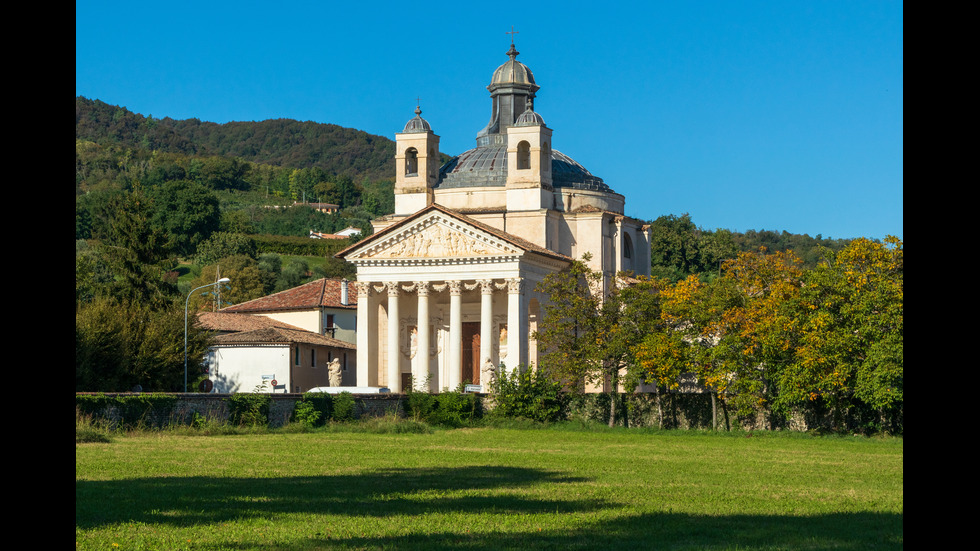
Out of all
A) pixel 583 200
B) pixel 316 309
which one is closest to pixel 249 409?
pixel 583 200

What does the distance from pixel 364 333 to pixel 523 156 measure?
47.9 ft

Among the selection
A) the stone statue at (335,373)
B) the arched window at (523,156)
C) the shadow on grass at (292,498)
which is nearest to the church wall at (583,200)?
the arched window at (523,156)

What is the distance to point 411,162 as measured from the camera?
75.9 metres

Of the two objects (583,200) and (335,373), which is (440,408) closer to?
(335,373)

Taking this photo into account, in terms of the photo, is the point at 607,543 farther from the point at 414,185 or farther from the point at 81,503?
the point at 414,185

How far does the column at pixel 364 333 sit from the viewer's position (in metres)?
66.9

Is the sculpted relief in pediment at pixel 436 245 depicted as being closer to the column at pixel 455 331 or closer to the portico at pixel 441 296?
the portico at pixel 441 296

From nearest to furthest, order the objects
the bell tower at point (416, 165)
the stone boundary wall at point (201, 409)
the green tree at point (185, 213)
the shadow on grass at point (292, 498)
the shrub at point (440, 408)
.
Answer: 1. the shadow on grass at point (292, 498)
2. the stone boundary wall at point (201, 409)
3. the shrub at point (440, 408)
4. the bell tower at point (416, 165)
5. the green tree at point (185, 213)

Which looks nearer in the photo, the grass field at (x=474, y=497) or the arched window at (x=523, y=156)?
the grass field at (x=474, y=497)

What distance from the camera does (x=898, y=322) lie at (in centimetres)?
4450

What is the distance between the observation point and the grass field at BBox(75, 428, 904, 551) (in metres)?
14.6

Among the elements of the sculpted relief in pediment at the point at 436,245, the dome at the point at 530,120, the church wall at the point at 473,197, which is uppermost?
the dome at the point at 530,120

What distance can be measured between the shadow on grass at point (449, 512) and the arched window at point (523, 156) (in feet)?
158
